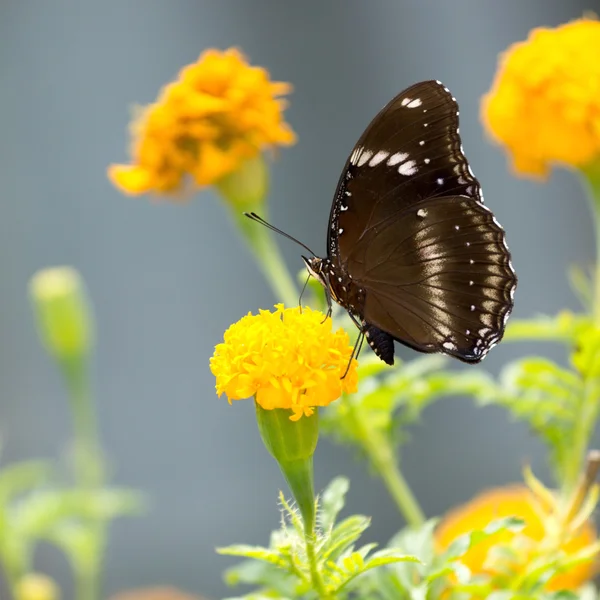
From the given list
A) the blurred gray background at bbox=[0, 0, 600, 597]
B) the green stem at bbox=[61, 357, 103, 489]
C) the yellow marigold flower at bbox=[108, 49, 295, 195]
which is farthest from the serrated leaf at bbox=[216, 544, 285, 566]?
the blurred gray background at bbox=[0, 0, 600, 597]

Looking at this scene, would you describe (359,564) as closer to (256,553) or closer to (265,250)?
(256,553)

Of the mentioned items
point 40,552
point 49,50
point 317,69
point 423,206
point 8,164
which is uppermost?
point 49,50

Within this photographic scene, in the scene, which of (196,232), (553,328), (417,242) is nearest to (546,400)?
(553,328)

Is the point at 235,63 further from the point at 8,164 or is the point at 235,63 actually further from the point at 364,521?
the point at 8,164

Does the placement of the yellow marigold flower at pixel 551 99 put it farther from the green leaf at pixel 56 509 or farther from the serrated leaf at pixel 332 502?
the green leaf at pixel 56 509

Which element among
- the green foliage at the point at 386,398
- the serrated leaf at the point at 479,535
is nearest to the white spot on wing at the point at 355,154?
the green foliage at the point at 386,398

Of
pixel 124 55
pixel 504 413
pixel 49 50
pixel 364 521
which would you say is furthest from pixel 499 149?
pixel 364 521

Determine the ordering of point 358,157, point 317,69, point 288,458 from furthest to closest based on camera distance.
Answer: point 317,69, point 358,157, point 288,458

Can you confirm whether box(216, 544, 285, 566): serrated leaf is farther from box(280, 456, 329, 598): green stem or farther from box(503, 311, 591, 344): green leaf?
box(503, 311, 591, 344): green leaf
